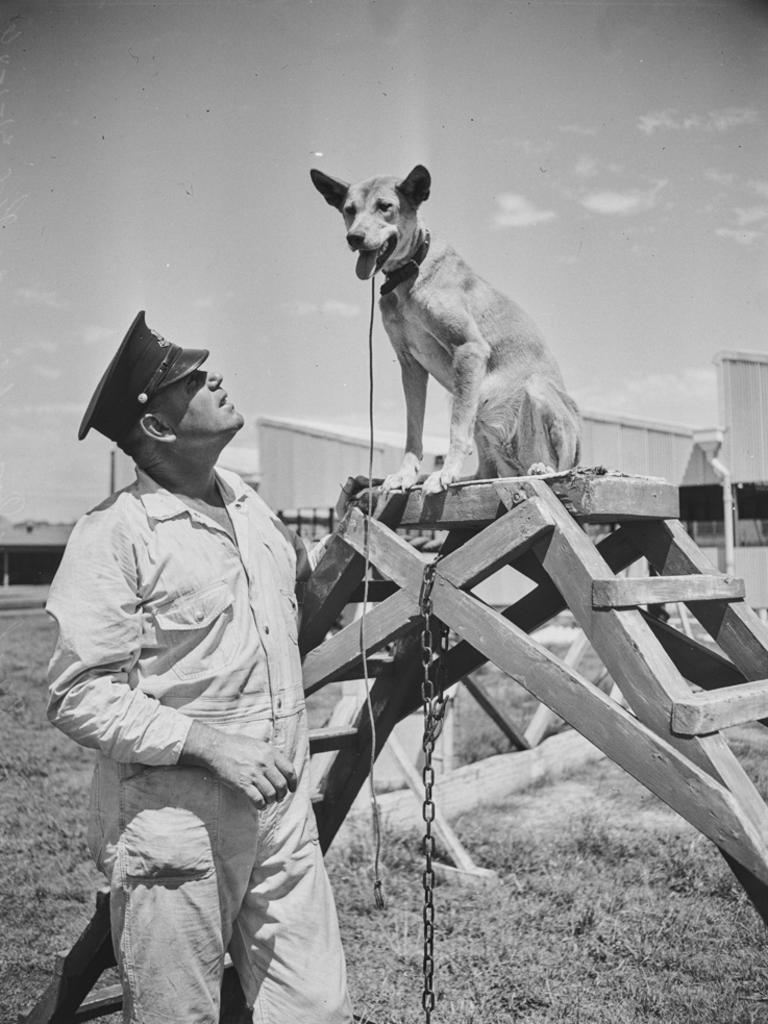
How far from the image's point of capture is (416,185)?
10.8 feet

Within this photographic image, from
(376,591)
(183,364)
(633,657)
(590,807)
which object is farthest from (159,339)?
(590,807)

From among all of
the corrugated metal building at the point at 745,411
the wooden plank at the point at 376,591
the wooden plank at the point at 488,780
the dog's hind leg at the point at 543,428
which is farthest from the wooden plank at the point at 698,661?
the corrugated metal building at the point at 745,411

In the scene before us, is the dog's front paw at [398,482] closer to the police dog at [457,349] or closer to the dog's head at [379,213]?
the police dog at [457,349]

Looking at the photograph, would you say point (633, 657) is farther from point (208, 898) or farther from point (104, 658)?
point (104, 658)

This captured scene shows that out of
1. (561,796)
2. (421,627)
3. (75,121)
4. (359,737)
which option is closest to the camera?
(421,627)

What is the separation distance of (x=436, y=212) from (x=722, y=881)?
4310mm

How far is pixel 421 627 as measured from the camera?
3.38 meters

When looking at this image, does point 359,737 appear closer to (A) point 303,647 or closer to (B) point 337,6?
(A) point 303,647

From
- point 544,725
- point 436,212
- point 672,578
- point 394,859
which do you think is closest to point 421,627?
point 672,578

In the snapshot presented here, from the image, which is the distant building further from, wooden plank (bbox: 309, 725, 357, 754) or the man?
the man

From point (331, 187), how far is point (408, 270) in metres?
0.44

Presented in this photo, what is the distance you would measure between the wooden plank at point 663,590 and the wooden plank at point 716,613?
0.08 m

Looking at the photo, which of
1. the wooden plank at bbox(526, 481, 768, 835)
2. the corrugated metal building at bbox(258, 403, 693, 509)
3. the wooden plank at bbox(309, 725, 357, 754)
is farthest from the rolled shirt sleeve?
the corrugated metal building at bbox(258, 403, 693, 509)

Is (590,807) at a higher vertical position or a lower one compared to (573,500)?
lower
